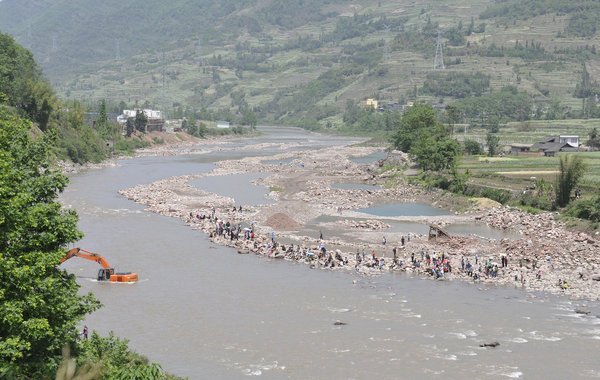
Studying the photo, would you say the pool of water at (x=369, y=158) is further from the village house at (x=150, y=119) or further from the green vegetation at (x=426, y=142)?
the village house at (x=150, y=119)

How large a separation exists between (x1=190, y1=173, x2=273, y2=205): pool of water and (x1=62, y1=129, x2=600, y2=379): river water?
92.6 ft

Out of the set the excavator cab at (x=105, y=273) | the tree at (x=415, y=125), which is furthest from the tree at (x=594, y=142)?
the excavator cab at (x=105, y=273)

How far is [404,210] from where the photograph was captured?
75750 mm

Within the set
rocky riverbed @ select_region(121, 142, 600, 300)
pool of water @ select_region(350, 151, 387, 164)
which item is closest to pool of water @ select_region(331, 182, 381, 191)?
rocky riverbed @ select_region(121, 142, 600, 300)

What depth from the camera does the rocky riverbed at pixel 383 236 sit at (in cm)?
4684

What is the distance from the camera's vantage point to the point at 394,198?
84.8 m

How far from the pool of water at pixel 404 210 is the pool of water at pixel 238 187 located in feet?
33.7

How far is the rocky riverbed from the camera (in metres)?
46.8

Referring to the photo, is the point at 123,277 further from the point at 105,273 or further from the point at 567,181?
the point at 567,181

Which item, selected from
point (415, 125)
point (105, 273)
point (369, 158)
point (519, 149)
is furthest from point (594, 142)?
point (105, 273)

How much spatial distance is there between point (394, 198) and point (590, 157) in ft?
109

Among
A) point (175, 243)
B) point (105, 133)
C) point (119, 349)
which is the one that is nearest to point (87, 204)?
point (175, 243)

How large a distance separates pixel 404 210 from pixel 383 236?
692 inches

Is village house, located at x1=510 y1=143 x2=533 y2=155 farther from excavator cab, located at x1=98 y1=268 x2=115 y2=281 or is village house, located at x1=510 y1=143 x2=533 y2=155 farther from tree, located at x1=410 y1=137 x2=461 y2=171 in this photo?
excavator cab, located at x1=98 y1=268 x2=115 y2=281
